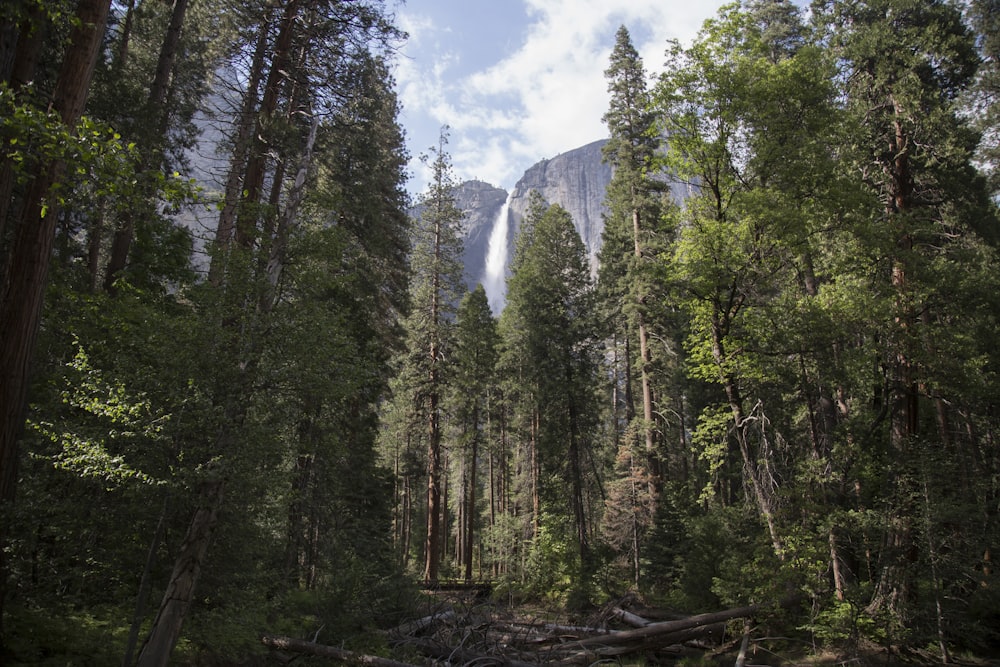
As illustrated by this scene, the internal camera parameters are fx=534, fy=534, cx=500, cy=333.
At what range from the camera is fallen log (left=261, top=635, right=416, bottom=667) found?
788 centimetres

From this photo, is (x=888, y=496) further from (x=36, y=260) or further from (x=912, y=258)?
(x=36, y=260)

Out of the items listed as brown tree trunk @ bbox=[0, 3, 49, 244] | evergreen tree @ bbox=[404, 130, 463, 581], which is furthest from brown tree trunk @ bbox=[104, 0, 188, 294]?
evergreen tree @ bbox=[404, 130, 463, 581]

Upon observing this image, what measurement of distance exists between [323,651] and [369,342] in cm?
531

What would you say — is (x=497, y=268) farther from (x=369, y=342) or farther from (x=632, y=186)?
(x=369, y=342)

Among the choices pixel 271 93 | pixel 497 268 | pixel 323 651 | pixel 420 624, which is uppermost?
pixel 497 268

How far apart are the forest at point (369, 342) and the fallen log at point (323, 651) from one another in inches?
2.2

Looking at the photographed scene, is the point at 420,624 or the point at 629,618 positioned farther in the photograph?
the point at 629,618

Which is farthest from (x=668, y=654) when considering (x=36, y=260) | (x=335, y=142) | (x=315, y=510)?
(x=335, y=142)

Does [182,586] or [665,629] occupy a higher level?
[182,586]

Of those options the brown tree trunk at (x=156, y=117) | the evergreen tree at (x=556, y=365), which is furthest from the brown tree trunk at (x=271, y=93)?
the evergreen tree at (x=556, y=365)

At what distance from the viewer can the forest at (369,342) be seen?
5.62m

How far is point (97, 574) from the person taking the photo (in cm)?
570

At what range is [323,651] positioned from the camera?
26.9 ft

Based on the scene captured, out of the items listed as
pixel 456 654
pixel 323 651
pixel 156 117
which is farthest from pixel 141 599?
pixel 156 117
